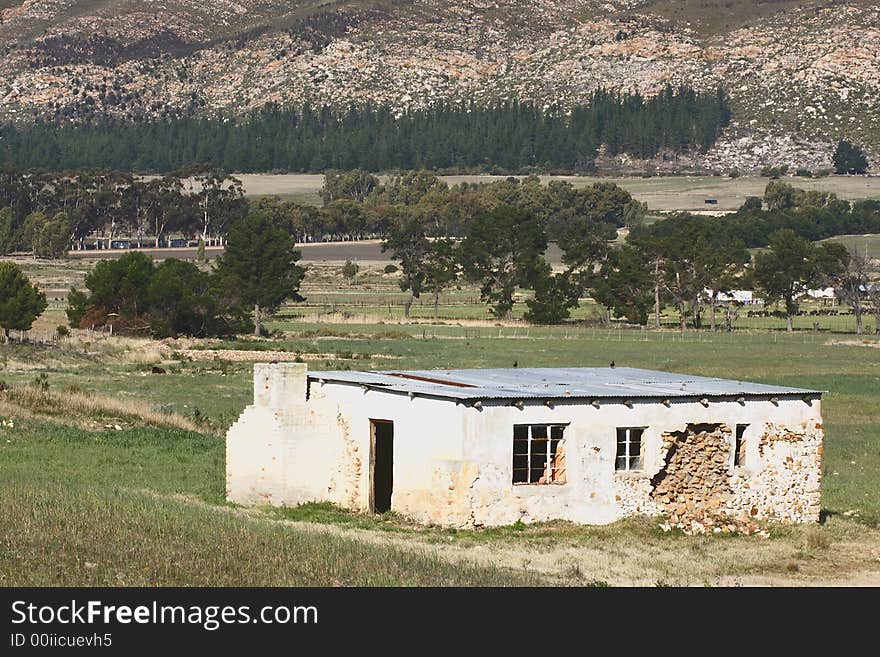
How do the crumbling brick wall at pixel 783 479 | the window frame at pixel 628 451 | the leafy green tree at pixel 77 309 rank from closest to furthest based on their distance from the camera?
1. the window frame at pixel 628 451
2. the crumbling brick wall at pixel 783 479
3. the leafy green tree at pixel 77 309

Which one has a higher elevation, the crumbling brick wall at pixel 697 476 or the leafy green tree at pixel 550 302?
the crumbling brick wall at pixel 697 476

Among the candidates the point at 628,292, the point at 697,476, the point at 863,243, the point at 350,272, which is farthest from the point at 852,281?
the point at 697,476

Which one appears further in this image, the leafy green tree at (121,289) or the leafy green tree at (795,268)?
the leafy green tree at (795,268)

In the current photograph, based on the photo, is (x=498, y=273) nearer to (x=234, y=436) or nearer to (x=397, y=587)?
(x=234, y=436)

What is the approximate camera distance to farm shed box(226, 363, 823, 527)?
96.7 feet

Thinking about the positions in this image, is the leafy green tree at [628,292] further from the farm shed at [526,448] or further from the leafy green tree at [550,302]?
the farm shed at [526,448]

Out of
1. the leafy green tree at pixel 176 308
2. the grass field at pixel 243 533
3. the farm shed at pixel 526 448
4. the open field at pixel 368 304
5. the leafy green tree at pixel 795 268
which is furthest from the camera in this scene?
the leafy green tree at pixel 795 268

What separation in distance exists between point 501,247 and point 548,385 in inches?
3843

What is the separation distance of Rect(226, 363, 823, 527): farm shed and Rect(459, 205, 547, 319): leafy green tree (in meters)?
91.3

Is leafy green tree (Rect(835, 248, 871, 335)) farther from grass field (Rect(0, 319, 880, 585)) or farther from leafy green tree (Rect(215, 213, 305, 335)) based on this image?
grass field (Rect(0, 319, 880, 585))

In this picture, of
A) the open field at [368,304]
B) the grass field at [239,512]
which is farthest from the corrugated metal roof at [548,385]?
the open field at [368,304]

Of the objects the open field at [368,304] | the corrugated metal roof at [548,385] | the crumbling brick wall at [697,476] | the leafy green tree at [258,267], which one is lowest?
the open field at [368,304]

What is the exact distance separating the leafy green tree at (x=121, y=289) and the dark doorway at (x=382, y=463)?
55588 mm

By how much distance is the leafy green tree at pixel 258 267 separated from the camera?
98.8 meters
